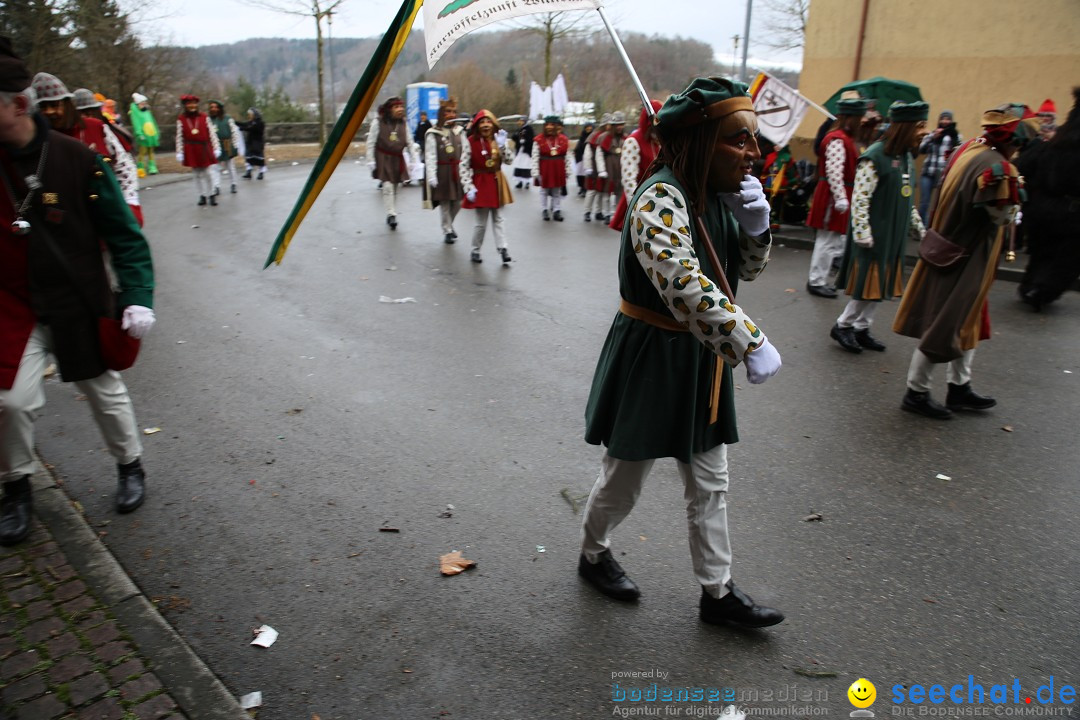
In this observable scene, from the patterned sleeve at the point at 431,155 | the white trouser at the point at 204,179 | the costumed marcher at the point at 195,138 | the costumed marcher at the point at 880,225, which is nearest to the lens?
the costumed marcher at the point at 880,225

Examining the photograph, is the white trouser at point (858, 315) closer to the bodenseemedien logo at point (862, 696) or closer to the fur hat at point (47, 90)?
the bodenseemedien logo at point (862, 696)

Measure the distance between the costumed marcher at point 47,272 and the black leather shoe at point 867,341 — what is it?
5.49 m

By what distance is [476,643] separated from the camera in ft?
9.61

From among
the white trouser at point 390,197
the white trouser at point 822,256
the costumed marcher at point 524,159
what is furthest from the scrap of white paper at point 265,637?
the costumed marcher at point 524,159

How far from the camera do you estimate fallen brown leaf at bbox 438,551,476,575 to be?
3.37 m

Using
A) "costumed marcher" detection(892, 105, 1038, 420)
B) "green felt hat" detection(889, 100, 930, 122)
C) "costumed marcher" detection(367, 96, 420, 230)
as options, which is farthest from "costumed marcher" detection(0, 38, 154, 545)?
"costumed marcher" detection(367, 96, 420, 230)

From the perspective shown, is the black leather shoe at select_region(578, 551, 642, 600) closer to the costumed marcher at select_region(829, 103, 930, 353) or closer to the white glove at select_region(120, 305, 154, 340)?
the white glove at select_region(120, 305, 154, 340)

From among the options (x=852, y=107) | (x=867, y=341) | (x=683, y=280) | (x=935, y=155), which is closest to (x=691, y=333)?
(x=683, y=280)

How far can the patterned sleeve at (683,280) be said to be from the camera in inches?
98.0

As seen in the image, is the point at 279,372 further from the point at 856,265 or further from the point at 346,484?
the point at 856,265

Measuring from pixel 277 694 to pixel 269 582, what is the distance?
27.5 inches

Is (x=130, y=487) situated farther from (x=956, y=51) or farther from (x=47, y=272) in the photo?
(x=956, y=51)

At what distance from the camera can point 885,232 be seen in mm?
6258

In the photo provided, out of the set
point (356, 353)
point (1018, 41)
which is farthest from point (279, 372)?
point (1018, 41)
